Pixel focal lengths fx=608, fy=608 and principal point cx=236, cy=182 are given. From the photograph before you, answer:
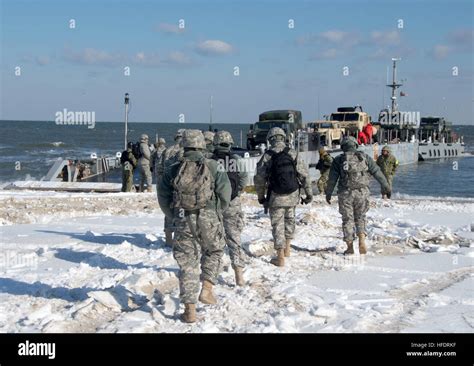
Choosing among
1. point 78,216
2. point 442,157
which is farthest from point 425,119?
point 78,216

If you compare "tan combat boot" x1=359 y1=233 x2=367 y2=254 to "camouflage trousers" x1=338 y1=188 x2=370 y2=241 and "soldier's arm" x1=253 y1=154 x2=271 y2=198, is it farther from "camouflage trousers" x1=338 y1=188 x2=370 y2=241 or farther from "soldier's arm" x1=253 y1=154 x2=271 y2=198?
"soldier's arm" x1=253 y1=154 x2=271 y2=198

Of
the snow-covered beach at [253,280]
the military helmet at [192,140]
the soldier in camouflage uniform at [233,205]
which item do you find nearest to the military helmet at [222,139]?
the soldier in camouflage uniform at [233,205]

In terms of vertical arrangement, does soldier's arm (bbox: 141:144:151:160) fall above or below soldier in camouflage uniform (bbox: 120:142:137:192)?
above

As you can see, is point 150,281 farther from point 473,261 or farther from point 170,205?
point 473,261

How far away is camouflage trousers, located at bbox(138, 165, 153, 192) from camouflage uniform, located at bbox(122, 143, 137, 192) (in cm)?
34

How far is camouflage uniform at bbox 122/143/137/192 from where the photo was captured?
52.6 ft

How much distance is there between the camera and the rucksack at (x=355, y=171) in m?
8.27

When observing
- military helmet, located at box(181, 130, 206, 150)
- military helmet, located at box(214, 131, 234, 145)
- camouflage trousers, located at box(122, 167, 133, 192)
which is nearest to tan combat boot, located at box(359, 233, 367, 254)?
military helmet, located at box(214, 131, 234, 145)

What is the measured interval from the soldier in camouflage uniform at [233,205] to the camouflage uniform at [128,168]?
9.63 meters

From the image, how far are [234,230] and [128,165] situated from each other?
9.99m

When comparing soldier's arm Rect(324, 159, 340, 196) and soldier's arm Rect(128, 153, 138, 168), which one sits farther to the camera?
soldier's arm Rect(128, 153, 138, 168)

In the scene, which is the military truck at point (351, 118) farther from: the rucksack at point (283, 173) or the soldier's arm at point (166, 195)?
the soldier's arm at point (166, 195)

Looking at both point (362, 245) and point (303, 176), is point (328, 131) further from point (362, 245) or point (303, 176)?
point (303, 176)
